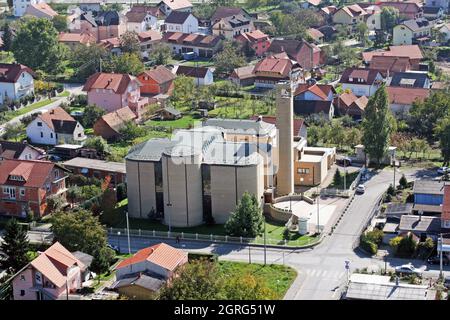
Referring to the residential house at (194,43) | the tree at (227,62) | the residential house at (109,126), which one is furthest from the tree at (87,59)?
the residential house at (109,126)

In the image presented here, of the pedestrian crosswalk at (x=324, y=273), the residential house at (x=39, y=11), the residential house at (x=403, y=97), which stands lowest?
the pedestrian crosswalk at (x=324, y=273)

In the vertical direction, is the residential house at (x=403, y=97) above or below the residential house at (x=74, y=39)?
below

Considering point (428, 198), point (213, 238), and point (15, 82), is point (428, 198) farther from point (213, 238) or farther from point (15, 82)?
point (15, 82)

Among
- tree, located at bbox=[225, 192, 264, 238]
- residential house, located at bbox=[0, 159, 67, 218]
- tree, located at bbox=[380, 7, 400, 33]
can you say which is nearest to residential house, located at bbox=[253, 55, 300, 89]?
tree, located at bbox=[380, 7, 400, 33]

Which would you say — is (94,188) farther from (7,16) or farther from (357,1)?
(357,1)

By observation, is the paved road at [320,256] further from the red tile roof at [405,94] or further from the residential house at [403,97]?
the red tile roof at [405,94]

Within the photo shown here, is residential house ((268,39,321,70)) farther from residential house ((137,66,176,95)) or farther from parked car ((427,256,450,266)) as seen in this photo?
parked car ((427,256,450,266))
